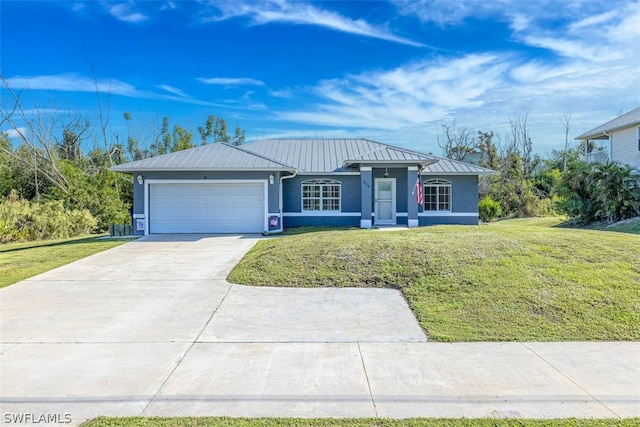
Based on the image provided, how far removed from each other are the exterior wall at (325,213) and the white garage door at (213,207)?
206 cm

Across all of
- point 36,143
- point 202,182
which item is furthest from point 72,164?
point 202,182

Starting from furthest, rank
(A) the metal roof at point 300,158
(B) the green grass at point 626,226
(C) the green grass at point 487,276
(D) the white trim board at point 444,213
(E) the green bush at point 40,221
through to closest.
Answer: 1. (D) the white trim board at point 444,213
2. (E) the green bush at point 40,221
3. (A) the metal roof at point 300,158
4. (B) the green grass at point 626,226
5. (C) the green grass at point 487,276

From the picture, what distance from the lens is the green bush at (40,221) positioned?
61.3 ft

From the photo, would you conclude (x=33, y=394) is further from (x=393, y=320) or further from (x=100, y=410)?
(x=393, y=320)

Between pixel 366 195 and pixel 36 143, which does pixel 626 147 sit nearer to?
pixel 366 195

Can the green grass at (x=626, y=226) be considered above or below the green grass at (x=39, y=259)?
above

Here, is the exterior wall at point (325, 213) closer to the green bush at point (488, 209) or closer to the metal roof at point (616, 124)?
the green bush at point (488, 209)

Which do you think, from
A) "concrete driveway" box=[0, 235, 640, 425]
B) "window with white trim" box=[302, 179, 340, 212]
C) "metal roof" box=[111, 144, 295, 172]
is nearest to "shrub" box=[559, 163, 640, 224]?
"window with white trim" box=[302, 179, 340, 212]

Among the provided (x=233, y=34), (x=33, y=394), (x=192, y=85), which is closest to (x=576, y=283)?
(x=33, y=394)

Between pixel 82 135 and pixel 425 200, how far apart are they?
2711 cm

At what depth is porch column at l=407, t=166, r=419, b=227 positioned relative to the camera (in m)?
18.4

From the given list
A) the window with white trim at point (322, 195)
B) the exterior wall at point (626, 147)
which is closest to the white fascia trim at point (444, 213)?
the window with white trim at point (322, 195)

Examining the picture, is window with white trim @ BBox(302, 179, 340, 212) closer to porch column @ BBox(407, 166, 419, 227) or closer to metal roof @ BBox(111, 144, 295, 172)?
metal roof @ BBox(111, 144, 295, 172)

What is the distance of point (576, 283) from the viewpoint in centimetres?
762
